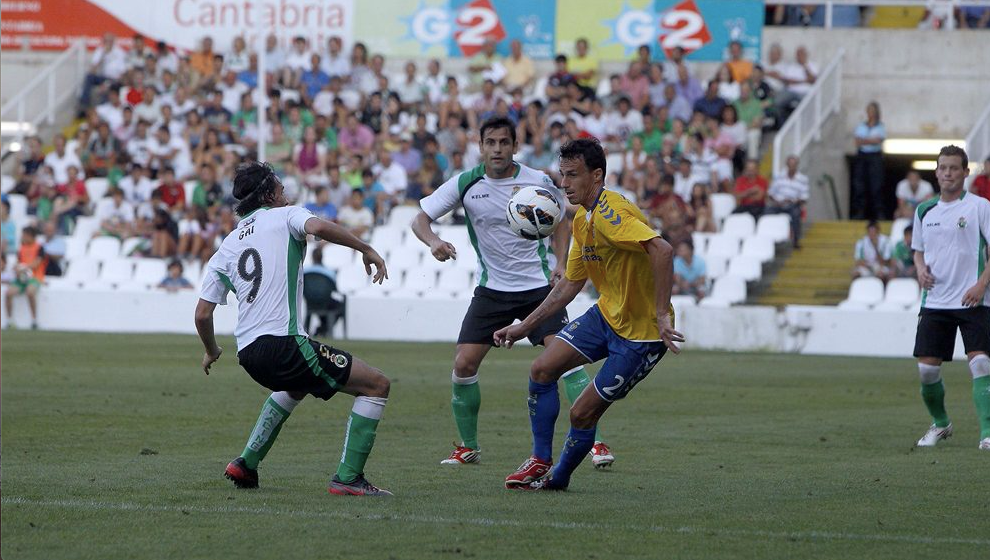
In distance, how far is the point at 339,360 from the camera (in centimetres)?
838

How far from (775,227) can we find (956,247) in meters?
14.5

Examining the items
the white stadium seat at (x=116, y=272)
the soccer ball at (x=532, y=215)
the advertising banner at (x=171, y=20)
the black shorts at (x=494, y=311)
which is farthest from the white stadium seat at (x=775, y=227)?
the soccer ball at (x=532, y=215)

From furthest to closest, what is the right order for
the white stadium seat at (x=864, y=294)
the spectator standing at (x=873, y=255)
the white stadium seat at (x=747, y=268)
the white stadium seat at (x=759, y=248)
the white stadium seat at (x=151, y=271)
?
the white stadium seat at (x=151, y=271)
the white stadium seat at (x=759, y=248)
the white stadium seat at (x=747, y=268)
the spectator standing at (x=873, y=255)
the white stadium seat at (x=864, y=294)

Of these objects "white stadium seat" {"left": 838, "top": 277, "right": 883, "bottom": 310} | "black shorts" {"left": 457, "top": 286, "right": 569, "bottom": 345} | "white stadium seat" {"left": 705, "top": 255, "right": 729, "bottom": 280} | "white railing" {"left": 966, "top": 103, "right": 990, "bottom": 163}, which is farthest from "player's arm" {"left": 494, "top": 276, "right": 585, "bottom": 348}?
"white railing" {"left": 966, "top": 103, "right": 990, "bottom": 163}

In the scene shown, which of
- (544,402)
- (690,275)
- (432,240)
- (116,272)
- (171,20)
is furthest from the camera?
(171,20)

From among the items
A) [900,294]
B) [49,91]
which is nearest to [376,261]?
[900,294]

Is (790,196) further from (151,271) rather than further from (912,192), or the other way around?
(151,271)

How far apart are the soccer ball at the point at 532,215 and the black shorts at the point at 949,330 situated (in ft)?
10.6

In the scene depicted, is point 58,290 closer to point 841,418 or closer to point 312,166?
point 312,166

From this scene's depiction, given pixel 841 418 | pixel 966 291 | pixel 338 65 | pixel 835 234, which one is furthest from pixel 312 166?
pixel 966 291

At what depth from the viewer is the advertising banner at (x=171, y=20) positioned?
32.7 meters

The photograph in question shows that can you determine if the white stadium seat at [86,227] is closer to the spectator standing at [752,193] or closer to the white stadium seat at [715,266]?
the white stadium seat at [715,266]

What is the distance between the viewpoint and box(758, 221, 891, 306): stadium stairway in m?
25.3

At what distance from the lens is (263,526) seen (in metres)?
7.31
